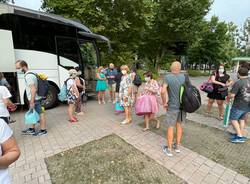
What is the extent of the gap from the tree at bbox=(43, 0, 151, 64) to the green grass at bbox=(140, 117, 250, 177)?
8927 millimetres

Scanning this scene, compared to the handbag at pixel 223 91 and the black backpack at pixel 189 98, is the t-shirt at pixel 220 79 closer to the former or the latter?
the handbag at pixel 223 91

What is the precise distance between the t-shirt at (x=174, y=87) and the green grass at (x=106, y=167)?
121 cm

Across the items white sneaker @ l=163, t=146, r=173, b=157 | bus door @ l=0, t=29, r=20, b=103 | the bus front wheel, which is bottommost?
white sneaker @ l=163, t=146, r=173, b=157

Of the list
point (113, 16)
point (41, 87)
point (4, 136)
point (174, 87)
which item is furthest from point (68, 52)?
point (113, 16)

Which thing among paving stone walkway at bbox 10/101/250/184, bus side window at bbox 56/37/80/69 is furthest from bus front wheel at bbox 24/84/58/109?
bus side window at bbox 56/37/80/69

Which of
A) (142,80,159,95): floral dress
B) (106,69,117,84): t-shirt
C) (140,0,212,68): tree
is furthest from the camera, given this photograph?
(140,0,212,68): tree

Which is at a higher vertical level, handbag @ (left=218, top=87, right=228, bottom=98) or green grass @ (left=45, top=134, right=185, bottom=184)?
handbag @ (left=218, top=87, right=228, bottom=98)

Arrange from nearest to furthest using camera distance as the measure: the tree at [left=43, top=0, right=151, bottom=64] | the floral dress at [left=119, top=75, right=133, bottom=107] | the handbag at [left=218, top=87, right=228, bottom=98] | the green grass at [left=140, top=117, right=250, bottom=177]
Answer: the green grass at [left=140, top=117, right=250, bottom=177] < the floral dress at [left=119, top=75, right=133, bottom=107] < the handbag at [left=218, top=87, right=228, bottom=98] < the tree at [left=43, top=0, right=151, bottom=64]

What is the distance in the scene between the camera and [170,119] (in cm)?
322

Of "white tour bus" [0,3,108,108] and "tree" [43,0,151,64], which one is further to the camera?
"tree" [43,0,151,64]

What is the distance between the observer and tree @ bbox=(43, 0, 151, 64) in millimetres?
10750

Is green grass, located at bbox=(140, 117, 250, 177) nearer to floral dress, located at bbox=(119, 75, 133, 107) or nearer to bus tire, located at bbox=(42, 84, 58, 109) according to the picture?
floral dress, located at bbox=(119, 75, 133, 107)

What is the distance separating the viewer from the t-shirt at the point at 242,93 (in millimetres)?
3713

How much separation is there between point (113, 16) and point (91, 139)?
1029 centimetres
